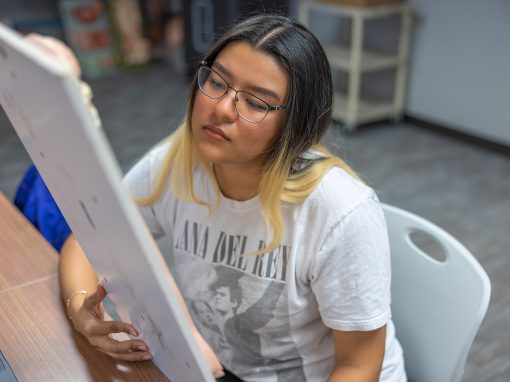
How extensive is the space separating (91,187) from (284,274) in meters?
0.52

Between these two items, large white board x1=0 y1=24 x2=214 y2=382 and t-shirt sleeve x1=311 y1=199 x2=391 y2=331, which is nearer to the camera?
large white board x1=0 y1=24 x2=214 y2=382

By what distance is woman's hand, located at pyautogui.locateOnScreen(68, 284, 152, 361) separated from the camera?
75 centimetres

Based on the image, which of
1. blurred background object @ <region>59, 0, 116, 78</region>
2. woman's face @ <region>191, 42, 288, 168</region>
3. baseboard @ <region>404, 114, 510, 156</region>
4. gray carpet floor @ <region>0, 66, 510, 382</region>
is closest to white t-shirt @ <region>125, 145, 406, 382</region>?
woman's face @ <region>191, 42, 288, 168</region>

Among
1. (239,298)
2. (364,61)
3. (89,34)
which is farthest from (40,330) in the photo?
(89,34)

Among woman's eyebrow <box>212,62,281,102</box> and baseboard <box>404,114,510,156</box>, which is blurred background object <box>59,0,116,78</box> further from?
woman's eyebrow <box>212,62,281,102</box>

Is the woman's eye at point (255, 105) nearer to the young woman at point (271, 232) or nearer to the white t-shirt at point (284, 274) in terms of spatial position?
the young woman at point (271, 232)

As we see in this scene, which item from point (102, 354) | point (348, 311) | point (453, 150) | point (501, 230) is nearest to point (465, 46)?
point (453, 150)

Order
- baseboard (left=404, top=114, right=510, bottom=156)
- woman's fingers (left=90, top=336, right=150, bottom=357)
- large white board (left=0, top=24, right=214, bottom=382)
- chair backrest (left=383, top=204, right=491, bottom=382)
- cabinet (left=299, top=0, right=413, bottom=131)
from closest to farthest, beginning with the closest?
1. large white board (left=0, top=24, right=214, bottom=382)
2. woman's fingers (left=90, top=336, right=150, bottom=357)
3. chair backrest (left=383, top=204, right=491, bottom=382)
4. baseboard (left=404, top=114, right=510, bottom=156)
5. cabinet (left=299, top=0, right=413, bottom=131)

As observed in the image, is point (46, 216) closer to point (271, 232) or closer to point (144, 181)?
point (144, 181)

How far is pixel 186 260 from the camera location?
3.33 ft

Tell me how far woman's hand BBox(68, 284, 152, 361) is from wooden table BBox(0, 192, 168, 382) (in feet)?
0.05

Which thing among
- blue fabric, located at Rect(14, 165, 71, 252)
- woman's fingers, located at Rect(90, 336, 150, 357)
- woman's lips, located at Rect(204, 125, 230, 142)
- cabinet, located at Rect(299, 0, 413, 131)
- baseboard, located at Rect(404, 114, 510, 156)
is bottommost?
baseboard, located at Rect(404, 114, 510, 156)

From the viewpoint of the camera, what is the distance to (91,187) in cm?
43

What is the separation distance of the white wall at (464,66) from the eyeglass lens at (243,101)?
2.70 m
